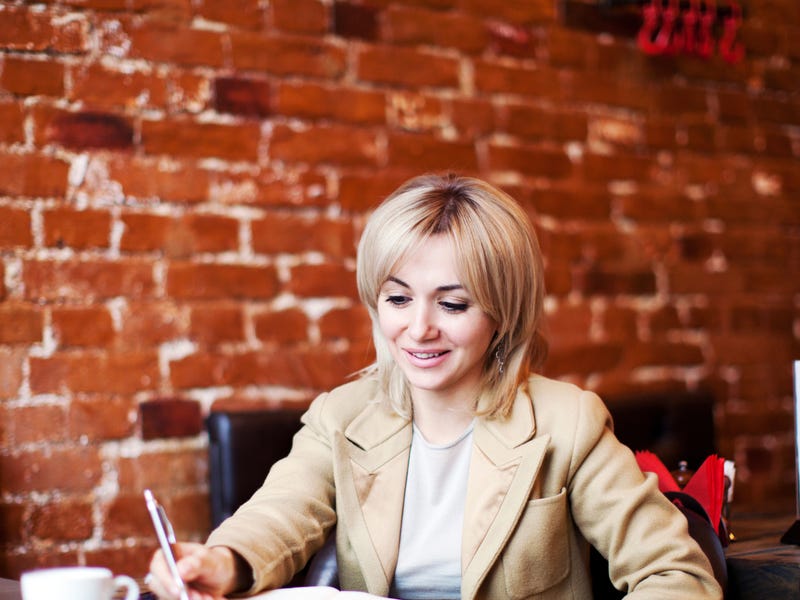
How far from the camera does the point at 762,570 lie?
4.33 feet

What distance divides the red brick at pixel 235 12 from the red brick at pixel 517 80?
0.54 metres

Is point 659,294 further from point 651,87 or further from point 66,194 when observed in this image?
point 66,194

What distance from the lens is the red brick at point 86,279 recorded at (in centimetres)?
187

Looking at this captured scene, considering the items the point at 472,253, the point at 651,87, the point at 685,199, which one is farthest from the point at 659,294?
the point at 472,253

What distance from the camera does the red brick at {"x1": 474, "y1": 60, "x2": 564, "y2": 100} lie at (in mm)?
2350

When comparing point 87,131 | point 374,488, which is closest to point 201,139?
point 87,131

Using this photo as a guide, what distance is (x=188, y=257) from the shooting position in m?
2.01

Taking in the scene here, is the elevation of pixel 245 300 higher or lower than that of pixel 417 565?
higher

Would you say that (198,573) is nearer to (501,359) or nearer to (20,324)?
(501,359)

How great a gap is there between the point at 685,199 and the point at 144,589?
6.07 ft

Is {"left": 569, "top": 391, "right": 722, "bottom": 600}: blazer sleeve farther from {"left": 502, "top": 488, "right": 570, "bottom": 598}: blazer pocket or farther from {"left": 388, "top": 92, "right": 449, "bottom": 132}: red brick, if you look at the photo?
{"left": 388, "top": 92, "right": 449, "bottom": 132}: red brick

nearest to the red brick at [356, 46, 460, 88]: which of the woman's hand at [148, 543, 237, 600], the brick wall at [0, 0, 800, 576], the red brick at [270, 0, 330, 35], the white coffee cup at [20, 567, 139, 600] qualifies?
the brick wall at [0, 0, 800, 576]

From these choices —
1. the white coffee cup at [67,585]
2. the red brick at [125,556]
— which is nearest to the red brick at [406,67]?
the red brick at [125,556]

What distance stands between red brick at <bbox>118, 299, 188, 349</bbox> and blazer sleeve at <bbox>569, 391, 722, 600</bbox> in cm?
91
